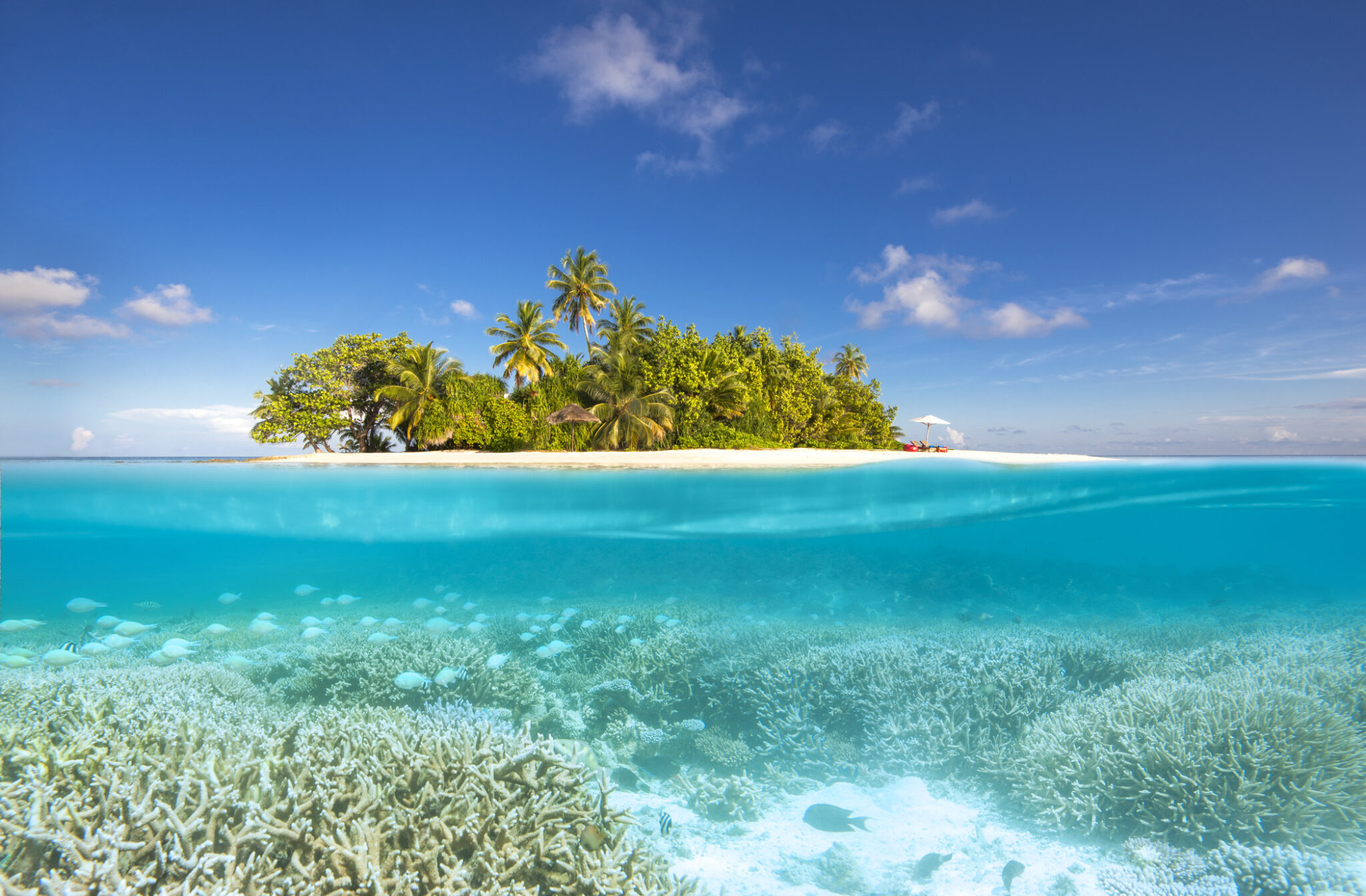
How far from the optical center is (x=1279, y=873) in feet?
12.0

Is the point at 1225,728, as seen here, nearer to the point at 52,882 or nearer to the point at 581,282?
the point at 52,882

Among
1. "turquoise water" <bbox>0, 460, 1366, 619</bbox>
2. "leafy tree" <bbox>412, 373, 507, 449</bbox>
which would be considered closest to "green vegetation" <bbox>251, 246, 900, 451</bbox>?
"leafy tree" <bbox>412, 373, 507, 449</bbox>

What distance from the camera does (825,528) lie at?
17.6 metres

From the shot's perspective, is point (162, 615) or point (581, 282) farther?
point (581, 282)

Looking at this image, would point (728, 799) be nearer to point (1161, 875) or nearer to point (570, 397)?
point (1161, 875)

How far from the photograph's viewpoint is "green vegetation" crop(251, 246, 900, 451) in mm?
27172

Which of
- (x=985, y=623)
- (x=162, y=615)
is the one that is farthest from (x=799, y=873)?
(x=162, y=615)

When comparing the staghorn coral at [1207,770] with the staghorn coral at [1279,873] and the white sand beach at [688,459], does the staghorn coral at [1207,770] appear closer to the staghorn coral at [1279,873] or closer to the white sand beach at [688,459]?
the staghorn coral at [1279,873]

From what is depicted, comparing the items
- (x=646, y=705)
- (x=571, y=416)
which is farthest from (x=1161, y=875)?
(x=571, y=416)

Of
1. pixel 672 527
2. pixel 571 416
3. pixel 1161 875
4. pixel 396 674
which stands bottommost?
pixel 1161 875

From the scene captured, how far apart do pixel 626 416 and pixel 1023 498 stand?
17.1m

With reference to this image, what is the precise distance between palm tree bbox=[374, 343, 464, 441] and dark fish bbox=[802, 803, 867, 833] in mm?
28709

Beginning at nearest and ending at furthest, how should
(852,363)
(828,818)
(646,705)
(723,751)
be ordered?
1. (828,818)
2. (723,751)
3. (646,705)
4. (852,363)

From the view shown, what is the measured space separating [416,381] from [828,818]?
29975 millimetres
